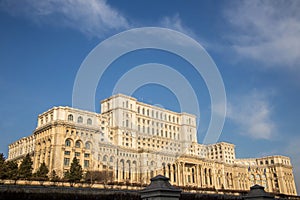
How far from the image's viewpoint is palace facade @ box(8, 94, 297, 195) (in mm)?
Result: 62594

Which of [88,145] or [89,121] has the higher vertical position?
[89,121]

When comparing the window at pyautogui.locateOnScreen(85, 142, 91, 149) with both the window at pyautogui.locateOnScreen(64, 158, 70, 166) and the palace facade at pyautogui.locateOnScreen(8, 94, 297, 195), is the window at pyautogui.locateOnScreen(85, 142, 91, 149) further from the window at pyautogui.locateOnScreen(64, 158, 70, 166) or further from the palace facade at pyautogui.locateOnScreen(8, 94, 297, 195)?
the window at pyautogui.locateOnScreen(64, 158, 70, 166)

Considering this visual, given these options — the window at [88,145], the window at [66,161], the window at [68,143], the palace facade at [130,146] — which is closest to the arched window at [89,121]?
the palace facade at [130,146]

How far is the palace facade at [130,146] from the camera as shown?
62.6 meters

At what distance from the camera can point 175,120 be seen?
90000mm

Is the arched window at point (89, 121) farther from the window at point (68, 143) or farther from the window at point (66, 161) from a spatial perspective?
the window at point (66, 161)

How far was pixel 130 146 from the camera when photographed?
241 feet

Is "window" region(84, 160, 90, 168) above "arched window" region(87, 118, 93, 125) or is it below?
below

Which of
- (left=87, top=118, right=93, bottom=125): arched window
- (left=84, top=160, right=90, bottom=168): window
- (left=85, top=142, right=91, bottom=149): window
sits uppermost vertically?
(left=87, top=118, right=93, bottom=125): arched window

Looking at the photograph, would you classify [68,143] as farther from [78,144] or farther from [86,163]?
[86,163]

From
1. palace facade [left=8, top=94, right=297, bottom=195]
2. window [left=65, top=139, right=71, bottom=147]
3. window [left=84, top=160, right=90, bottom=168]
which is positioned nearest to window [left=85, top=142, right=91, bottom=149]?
palace facade [left=8, top=94, right=297, bottom=195]

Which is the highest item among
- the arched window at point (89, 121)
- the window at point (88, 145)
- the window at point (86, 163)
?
the arched window at point (89, 121)

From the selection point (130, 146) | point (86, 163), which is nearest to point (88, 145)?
point (86, 163)

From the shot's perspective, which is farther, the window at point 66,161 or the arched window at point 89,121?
the arched window at point 89,121
